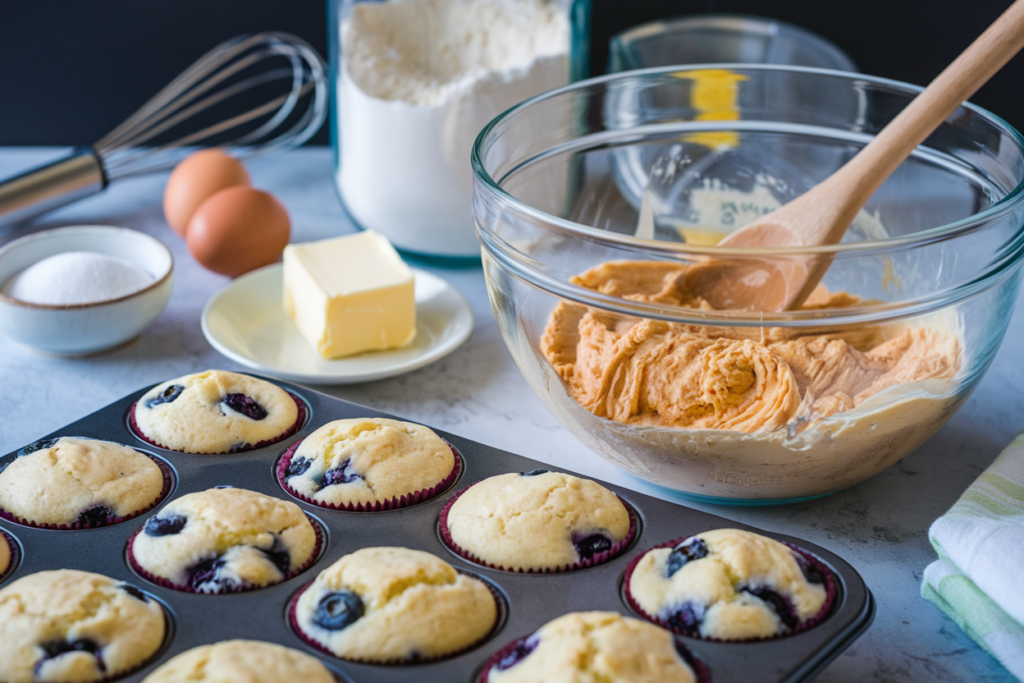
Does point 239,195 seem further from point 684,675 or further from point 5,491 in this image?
point 684,675

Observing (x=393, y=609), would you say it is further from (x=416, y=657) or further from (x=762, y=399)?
(x=762, y=399)

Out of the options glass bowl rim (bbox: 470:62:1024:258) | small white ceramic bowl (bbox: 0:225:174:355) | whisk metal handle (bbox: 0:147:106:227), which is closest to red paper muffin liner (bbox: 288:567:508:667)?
glass bowl rim (bbox: 470:62:1024:258)

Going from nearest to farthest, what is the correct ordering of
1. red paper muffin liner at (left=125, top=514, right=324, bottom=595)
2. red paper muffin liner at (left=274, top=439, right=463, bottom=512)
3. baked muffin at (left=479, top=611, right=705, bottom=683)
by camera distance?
baked muffin at (left=479, top=611, right=705, bottom=683) → red paper muffin liner at (left=125, top=514, right=324, bottom=595) → red paper muffin liner at (left=274, top=439, right=463, bottom=512)

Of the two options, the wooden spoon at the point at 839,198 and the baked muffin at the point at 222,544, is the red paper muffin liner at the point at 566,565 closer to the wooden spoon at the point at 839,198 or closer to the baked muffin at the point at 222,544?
the baked muffin at the point at 222,544

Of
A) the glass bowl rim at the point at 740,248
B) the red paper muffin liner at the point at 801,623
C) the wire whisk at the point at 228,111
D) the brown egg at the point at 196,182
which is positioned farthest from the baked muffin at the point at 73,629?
the wire whisk at the point at 228,111

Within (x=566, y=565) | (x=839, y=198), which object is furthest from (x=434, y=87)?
(x=566, y=565)

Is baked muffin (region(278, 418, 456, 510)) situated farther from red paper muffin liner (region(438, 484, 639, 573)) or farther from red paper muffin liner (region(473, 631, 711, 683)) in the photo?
red paper muffin liner (region(473, 631, 711, 683))

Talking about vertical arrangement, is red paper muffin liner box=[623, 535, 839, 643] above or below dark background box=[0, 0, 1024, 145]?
below

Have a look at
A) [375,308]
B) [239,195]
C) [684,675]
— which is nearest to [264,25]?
[239,195]
